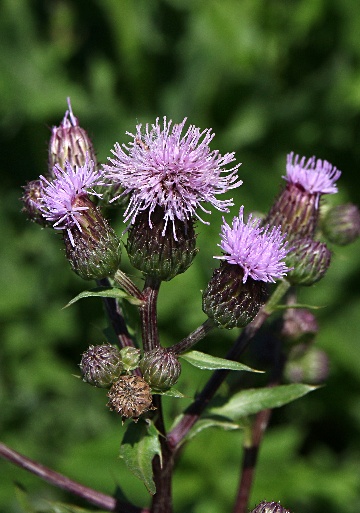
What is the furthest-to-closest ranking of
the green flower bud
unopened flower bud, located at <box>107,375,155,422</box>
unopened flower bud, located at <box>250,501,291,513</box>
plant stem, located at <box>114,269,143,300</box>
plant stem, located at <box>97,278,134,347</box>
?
the green flower bud < plant stem, located at <box>97,278,134,347</box> < plant stem, located at <box>114,269,143,300</box> < unopened flower bud, located at <box>250,501,291,513</box> < unopened flower bud, located at <box>107,375,155,422</box>

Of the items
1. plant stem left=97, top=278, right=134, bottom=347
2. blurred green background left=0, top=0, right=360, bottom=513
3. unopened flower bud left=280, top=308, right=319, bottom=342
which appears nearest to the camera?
plant stem left=97, top=278, right=134, bottom=347

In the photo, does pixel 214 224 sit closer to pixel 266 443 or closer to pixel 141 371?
pixel 266 443

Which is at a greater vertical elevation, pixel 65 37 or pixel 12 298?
pixel 65 37

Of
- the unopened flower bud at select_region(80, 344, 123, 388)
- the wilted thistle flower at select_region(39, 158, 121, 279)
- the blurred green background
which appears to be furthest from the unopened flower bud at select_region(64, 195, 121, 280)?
the blurred green background

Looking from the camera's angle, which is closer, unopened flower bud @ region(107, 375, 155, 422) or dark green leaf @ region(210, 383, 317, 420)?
unopened flower bud @ region(107, 375, 155, 422)

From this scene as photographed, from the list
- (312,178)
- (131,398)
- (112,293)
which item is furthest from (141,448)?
(312,178)

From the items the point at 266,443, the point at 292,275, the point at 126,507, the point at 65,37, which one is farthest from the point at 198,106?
the point at 126,507

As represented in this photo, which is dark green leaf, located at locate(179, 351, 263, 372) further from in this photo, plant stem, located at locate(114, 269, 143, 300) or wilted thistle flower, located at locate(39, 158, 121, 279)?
wilted thistle flower, located at locate(39, 158, 121, 279)
